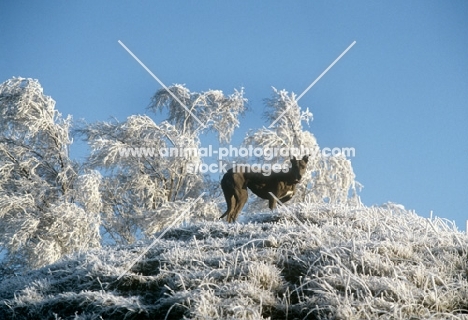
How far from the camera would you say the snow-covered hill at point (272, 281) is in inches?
169

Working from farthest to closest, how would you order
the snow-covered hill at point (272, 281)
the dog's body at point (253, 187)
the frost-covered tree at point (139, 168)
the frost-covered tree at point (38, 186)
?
the frost-covered tree at point (139, 168)
the frost-covered tree at point (38, 186)
the dog's body at point (253, 187)
the snow-covered hill at point (272, 281)

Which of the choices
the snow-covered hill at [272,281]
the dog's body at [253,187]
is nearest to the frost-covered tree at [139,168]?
the dog's body at [253,187]

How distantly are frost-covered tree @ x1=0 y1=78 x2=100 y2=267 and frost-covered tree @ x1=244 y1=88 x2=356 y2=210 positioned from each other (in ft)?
25.1

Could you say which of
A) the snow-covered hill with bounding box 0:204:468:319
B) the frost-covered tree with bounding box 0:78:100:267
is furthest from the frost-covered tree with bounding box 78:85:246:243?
the snow-covered hill with bounding box 0:204:468:319

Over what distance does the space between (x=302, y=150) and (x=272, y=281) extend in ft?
52.6

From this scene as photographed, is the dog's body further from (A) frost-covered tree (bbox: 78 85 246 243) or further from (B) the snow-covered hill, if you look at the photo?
(A) frost-covered tree (bbox: 78 85 246 243)

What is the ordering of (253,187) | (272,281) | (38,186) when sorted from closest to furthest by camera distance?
(272,281)
(253,187)
(38,186)

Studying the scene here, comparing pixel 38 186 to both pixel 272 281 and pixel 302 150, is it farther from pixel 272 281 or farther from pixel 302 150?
pixel 272 281

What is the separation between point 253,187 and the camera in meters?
12.1

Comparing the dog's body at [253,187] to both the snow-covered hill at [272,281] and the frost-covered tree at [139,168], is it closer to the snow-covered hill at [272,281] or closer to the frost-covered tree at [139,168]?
the snow-covered hill at [272,281]

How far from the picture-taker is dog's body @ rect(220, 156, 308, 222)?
11695mm

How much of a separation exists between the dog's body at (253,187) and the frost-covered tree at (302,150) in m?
8.76

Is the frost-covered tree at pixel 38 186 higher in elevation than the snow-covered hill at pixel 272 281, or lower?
higher

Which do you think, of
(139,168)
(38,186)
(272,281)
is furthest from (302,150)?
(272,281)
